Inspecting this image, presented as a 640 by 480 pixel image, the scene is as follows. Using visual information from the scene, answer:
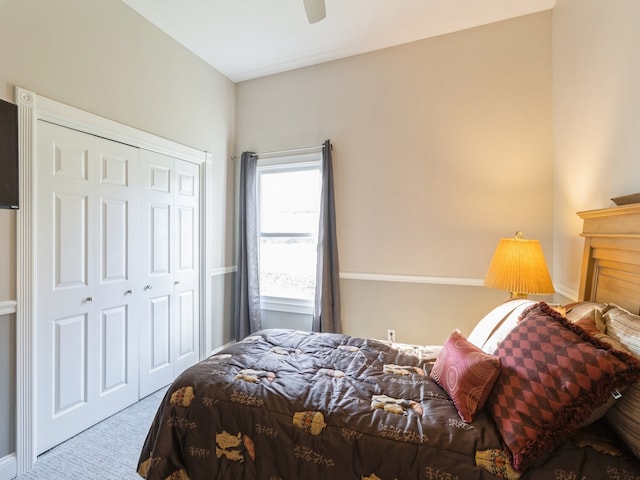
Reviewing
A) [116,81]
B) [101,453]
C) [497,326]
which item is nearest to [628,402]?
[497,326]

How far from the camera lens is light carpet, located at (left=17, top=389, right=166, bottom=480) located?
175cm

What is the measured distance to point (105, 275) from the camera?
2244 millimetres

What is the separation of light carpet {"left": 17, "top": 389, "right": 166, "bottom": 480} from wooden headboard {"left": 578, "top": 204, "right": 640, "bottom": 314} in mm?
2691

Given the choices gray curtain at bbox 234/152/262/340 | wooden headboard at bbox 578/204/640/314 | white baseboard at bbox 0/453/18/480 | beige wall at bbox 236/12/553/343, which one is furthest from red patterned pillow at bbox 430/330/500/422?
white baseboard at bbox 0/453/18/480

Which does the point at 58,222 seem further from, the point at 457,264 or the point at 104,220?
the point at 457,264

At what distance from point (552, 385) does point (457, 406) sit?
1.13ft

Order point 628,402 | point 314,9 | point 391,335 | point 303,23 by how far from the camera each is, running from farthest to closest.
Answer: point 391,335
point 303,23
point 314,9
point 628,402

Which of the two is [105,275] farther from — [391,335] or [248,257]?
[391,335]

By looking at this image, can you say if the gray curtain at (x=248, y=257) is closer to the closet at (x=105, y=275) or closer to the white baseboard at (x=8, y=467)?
the closet at (x=105, y=275)

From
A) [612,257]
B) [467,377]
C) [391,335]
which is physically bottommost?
[391,335]

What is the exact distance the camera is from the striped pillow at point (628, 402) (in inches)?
37.0

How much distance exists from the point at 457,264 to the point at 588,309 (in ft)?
4.31

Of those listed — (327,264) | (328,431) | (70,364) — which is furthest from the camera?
(327,264)

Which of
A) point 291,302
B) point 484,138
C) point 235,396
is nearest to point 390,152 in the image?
point 484,138
